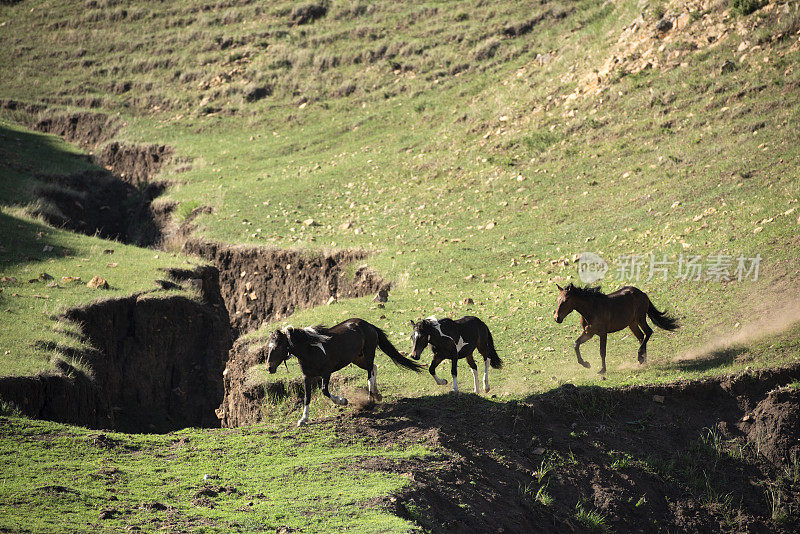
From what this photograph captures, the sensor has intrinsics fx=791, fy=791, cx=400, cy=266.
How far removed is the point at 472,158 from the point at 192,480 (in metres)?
21.9

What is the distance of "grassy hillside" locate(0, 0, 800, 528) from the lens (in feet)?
60.9

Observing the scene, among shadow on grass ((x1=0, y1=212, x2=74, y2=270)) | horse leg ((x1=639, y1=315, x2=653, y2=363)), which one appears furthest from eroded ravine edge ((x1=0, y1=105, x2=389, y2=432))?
horse leg ((x1=639, y1=315, x2=653, y2=363))

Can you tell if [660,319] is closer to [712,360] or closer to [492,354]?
[712,360]

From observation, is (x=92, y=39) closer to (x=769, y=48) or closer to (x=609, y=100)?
(x=609, y=100)

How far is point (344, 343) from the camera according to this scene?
1369cm

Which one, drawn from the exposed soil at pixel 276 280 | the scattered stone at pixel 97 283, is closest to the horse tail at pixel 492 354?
the exposed soil at pixel 276 280

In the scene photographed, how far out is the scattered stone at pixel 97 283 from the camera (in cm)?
2151

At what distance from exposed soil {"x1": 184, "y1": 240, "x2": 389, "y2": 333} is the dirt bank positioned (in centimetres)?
369

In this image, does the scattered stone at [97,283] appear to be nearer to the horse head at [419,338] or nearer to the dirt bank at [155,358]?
the dirt bank at [155,358]

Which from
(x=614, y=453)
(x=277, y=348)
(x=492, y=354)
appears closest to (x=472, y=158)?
(x=492, y=354)

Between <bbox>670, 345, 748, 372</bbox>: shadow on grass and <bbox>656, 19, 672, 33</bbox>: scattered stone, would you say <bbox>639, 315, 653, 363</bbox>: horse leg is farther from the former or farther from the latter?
<bbox>656, 19, 672, 33</bbox>: scattered stone

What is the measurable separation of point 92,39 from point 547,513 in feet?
167

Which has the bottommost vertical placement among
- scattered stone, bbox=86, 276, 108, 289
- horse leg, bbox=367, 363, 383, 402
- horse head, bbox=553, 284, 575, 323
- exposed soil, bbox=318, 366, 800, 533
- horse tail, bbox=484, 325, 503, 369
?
exposed soil, bbox=318, 366, 800, 533

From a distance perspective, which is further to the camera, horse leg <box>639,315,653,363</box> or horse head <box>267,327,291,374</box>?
horse leg <box>639,315,653,363</box>
